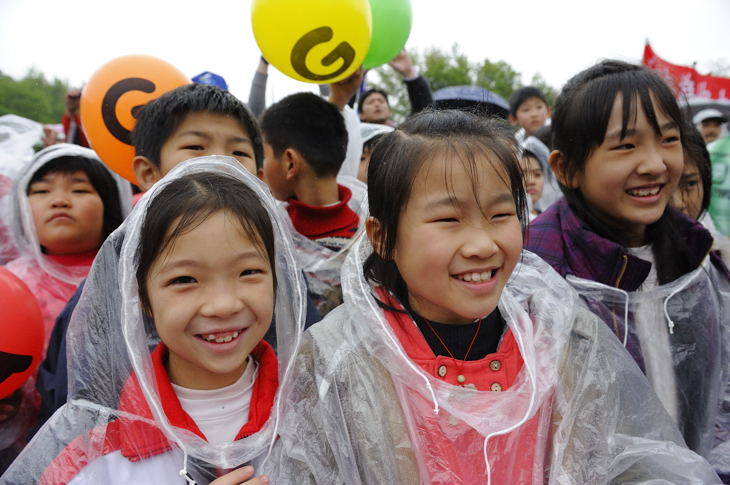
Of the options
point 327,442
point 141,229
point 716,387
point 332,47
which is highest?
point 332,47

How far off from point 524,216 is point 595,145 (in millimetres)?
378

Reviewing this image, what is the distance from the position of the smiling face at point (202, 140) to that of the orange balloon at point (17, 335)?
0.62m

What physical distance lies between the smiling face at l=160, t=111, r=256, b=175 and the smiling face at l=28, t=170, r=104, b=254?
21.6 inches

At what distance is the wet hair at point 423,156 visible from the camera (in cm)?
131

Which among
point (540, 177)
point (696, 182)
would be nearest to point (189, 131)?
point (696, 182)

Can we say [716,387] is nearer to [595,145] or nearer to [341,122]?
[595,145]

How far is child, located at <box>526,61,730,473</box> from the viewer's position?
5.45 ft

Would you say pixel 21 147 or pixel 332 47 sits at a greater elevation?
pixel 332 47

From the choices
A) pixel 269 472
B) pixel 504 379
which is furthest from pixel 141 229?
pixel 504 379

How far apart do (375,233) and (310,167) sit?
106 cm

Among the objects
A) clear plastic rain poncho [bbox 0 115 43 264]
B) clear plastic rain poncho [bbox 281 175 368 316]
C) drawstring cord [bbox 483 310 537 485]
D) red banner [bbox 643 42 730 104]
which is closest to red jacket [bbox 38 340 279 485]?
drawstring cord [bbox 483 310 537 485]

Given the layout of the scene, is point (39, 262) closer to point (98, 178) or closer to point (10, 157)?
point (98, 178)

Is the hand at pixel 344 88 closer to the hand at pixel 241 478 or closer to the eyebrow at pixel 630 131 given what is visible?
the eyebrow at pixel 630 131

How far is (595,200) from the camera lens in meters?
1.78
